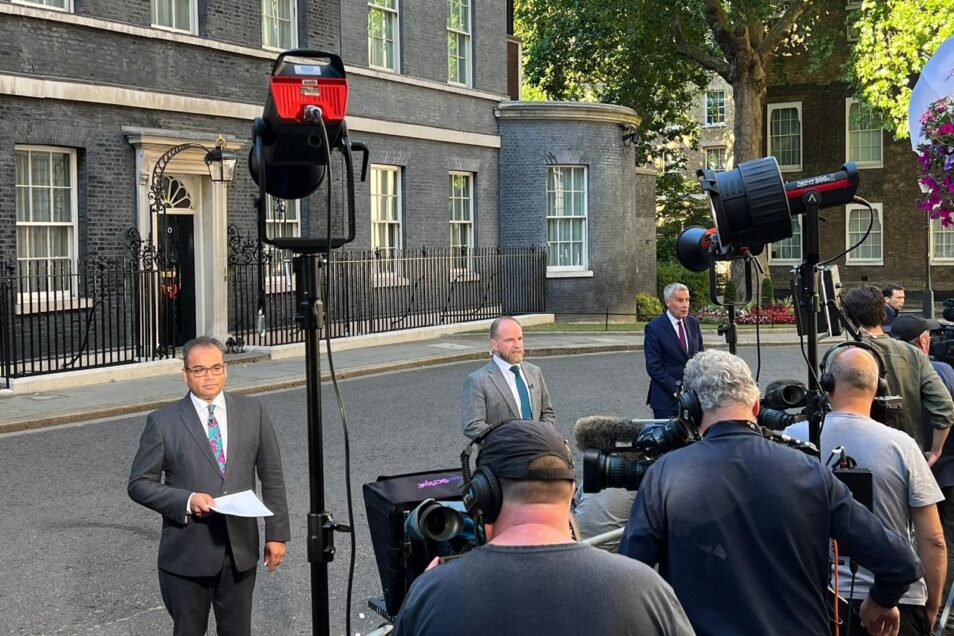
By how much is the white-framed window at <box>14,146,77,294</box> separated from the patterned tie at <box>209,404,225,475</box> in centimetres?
1227

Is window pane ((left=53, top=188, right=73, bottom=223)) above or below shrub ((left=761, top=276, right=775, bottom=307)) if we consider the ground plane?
above

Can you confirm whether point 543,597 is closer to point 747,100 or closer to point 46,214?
point 46,214

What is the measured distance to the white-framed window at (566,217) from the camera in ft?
91.7

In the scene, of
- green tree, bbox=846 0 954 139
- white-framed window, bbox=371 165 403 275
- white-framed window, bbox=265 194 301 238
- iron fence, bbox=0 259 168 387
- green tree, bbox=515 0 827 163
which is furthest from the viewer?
green tree, bbox=515 0 827 163

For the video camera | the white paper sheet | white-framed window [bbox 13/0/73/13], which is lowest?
the white paper sheet

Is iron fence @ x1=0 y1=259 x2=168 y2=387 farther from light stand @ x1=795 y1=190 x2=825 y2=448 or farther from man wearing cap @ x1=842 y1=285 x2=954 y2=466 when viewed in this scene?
light stand @ x1=795 y1=190 x2=825 y2=448

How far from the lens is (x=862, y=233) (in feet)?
134

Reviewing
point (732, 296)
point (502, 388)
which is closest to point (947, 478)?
point (502, 388)

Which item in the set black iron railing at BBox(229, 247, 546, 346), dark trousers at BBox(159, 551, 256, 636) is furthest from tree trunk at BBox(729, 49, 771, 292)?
dark trousers at BBox(159, 551, 256, 636)

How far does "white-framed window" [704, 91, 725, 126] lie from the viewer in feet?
163

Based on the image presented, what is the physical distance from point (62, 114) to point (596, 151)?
47.2 feet

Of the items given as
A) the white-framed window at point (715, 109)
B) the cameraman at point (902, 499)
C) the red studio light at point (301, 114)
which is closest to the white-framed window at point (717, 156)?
the white-framed window at point (715, 109)

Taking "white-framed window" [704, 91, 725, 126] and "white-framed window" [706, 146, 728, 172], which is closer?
"white-framed window" [706, 146, 728, 172]

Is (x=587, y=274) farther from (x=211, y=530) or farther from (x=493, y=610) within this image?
(x=493, y=610)
